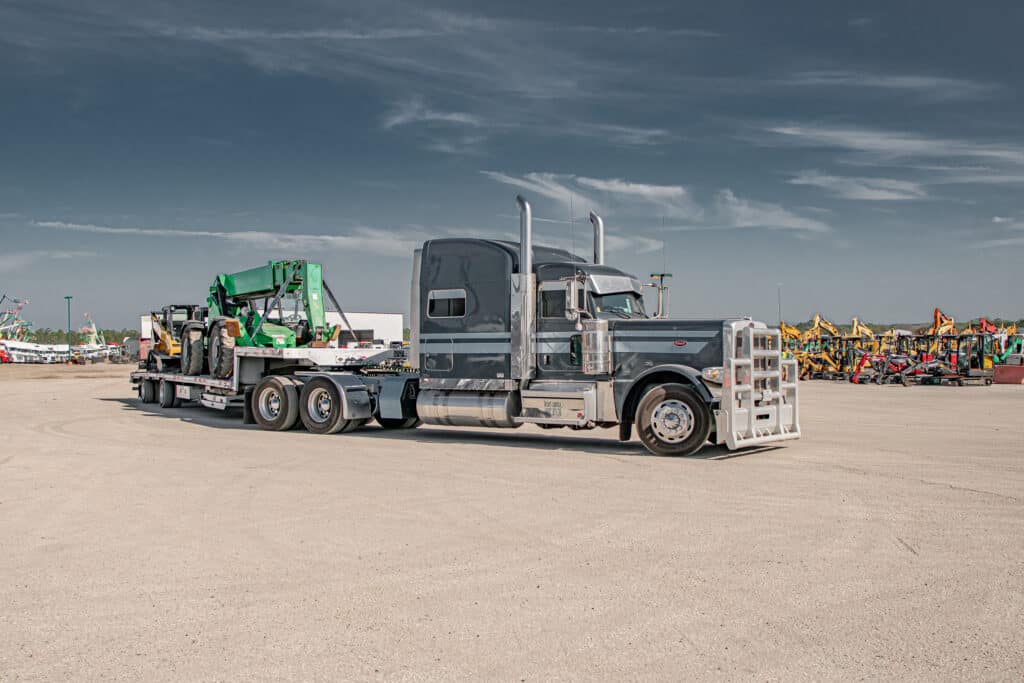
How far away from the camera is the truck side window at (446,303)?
549 inches

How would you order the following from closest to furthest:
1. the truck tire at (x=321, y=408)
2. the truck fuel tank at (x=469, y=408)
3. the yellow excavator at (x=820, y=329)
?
1. the truck fuel tank at (x=469, y=408)
2. the truck tire at (x=321, y=408)
3. the yellow excavator at (x=820, y=329)

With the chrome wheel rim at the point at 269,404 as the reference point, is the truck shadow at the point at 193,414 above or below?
below

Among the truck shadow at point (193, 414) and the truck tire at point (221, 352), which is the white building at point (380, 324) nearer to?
the truck shadow at point (193, 414)

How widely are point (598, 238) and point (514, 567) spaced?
32.8 feet

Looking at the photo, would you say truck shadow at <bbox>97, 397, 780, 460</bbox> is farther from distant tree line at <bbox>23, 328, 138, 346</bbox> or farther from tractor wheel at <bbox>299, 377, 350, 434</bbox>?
distant tree line at <bbox>23, 328, 138, 346</bbox>

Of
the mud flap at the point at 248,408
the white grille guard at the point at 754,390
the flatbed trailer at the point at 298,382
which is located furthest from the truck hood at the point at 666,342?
the mud flap at the point at 248,408

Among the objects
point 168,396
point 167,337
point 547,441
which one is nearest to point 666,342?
point 547,441

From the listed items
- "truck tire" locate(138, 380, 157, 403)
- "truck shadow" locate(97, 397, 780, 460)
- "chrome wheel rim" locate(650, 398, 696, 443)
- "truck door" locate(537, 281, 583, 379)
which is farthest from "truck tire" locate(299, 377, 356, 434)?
"truck tire" locate(138, 380, 157, 403)

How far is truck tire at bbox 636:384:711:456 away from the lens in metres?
11.7

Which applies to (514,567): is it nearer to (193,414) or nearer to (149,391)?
(193,414)

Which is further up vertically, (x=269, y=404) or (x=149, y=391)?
(x=269, y=404)

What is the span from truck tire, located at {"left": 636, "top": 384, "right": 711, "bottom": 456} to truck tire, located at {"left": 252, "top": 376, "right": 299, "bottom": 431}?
6938mm

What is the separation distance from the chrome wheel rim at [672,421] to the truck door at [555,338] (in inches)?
58.6

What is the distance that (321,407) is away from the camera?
1562 cm
